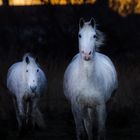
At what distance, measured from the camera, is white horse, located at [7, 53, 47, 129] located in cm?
1397

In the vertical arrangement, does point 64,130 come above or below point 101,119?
below

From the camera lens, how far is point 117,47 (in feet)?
78.4

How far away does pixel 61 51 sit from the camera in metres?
23.6

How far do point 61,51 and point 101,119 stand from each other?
11221 millimetres

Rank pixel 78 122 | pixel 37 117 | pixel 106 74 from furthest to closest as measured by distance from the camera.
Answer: pixel 37 117, pixel 106 74, pixel 78 122

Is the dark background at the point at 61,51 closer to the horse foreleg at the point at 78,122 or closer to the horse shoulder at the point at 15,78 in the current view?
the horse shoulder at the point at 15,78

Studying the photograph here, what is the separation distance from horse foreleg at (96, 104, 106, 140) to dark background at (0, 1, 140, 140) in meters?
1.34

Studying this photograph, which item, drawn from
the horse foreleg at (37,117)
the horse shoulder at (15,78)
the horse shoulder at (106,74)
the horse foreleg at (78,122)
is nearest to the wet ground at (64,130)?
the horse foreleg at (37,117)

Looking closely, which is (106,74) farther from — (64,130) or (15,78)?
(15,78)

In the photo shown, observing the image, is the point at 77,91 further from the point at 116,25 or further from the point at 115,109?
the point at 116,25

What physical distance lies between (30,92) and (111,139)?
6.36 ft

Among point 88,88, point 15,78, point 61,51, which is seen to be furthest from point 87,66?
point 61,51

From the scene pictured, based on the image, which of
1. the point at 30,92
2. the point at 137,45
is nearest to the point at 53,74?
the point at 30,92

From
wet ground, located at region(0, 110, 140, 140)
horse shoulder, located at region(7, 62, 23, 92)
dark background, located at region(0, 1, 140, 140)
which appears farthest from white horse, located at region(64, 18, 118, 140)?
horse shoulder, located at region(7, 62, 23, 92)
